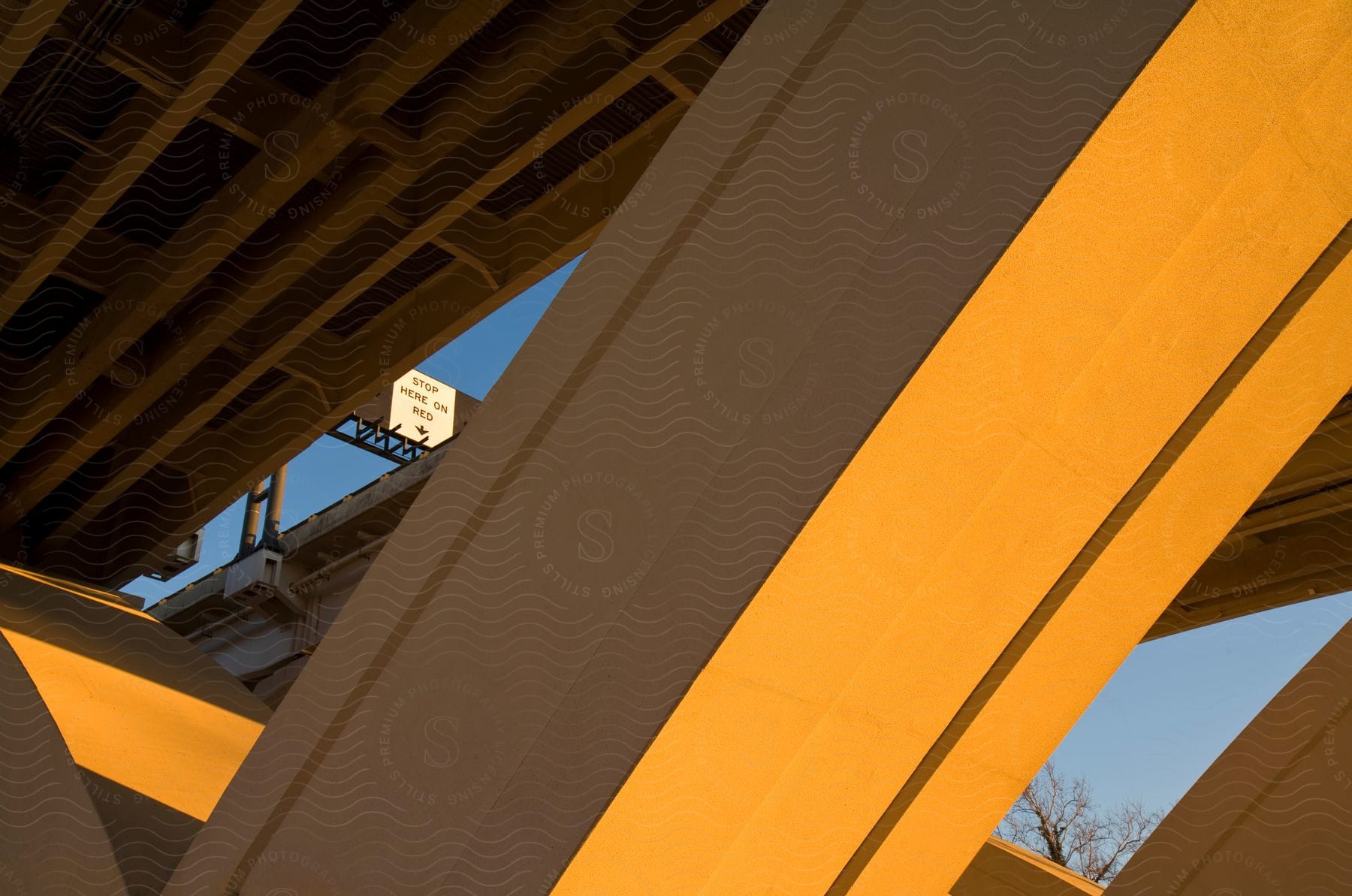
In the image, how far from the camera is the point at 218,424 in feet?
42.3

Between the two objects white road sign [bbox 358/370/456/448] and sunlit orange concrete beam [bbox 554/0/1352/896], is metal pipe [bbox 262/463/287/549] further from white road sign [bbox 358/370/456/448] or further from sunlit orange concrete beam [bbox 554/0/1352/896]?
sunlit orange concrete beam [bbox 554/0/1352/896]

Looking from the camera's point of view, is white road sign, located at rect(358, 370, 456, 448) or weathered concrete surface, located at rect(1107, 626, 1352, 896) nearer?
weathered concrete surface, located at rect(1107, 626, 1352, 896)

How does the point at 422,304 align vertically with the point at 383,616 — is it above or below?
above

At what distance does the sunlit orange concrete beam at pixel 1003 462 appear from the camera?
4.18 meters

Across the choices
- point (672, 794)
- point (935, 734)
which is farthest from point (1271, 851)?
point (672, 794)

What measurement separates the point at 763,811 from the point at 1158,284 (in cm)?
257

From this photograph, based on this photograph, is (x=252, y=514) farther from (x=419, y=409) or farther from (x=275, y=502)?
(x=419, y=409)

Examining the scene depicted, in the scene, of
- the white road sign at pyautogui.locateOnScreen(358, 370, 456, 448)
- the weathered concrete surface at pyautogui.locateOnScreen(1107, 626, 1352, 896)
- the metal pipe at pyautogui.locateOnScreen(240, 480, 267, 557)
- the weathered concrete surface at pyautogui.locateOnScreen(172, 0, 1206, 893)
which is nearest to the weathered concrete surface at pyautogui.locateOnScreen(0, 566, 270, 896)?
the weathered concrete surface at pyautogui.locateOnScreen(172, 0, 1206, 893)

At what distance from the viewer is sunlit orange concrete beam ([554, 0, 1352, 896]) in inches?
164

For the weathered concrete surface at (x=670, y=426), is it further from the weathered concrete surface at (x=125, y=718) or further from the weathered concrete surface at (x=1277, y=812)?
the weathered concrete surface at (x=1277, y=812)

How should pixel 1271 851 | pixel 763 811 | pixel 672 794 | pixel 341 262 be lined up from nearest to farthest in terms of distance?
pixel 672 794 → pixel 763 811 → pixel 1271 851 → pixel 341 262

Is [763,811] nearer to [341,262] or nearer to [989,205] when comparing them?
[989,205]

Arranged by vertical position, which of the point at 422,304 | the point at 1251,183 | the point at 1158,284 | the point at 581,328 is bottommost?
the point at 581,328

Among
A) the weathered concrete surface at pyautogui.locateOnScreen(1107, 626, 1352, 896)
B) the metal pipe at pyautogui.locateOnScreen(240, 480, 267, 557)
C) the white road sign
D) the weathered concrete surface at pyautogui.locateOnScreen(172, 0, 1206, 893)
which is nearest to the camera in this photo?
the weathered concrete surface at pyautogui.locateOnScreen(172, 0, 1206, 893)
